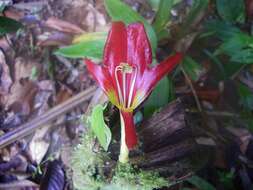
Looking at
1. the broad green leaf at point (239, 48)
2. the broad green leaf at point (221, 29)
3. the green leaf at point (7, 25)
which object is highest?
the green leaf at point (7, 25)

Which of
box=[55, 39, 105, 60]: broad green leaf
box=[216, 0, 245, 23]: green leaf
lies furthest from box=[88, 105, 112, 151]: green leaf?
box=[216, 0, 245, 23]: green leaf

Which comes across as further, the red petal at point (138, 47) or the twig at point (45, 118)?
the twig at point (45, 118)

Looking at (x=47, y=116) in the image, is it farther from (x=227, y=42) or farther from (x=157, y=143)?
(x=227, y=42)

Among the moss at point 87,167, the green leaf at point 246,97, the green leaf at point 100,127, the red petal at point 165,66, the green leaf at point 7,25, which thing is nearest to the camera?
the red petal at point 165,66

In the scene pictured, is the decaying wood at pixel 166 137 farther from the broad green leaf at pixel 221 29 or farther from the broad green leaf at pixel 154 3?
the broad green leaf at pixel 154 3

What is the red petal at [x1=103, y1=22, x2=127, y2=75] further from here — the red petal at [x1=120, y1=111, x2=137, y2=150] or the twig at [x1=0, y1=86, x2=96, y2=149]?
the twig at [x1=0, y1=86, x2=96, y2=149]

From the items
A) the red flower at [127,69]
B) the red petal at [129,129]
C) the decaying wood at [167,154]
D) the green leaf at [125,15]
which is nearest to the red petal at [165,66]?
the red flower at [127,69]

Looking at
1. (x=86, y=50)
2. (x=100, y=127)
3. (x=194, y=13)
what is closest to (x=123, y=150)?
(x=100, y=127)
